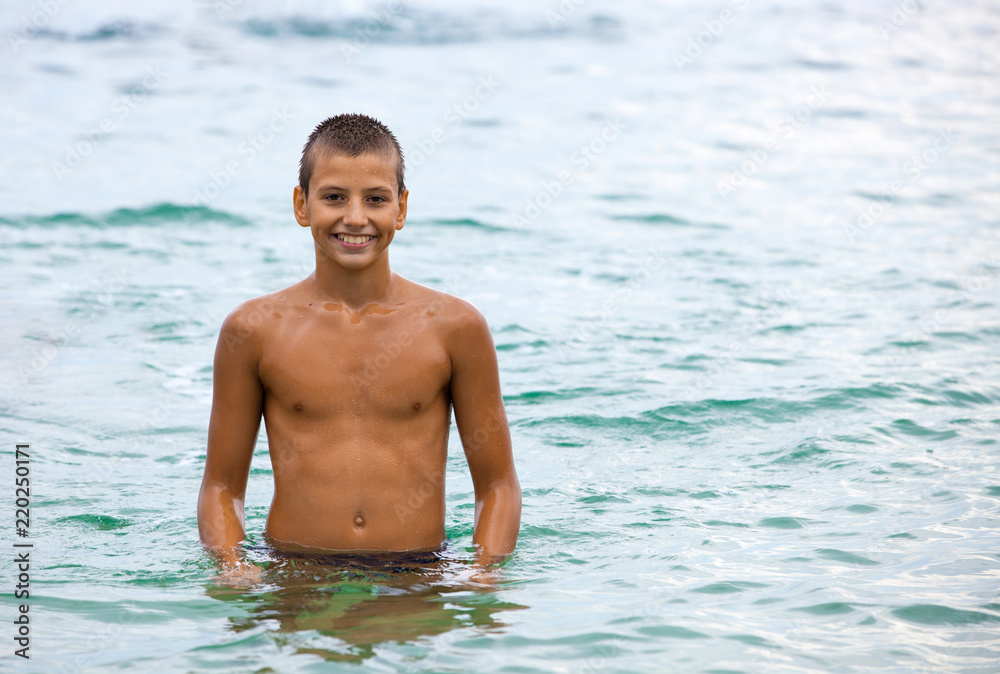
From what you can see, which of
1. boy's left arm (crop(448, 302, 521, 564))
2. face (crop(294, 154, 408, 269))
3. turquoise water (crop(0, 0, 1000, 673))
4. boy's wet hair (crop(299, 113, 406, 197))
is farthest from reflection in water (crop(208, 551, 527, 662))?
boy's wet hair (crop(299, 113, 406, 197))

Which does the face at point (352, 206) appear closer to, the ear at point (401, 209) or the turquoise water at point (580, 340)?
the ear at point (401, 209)

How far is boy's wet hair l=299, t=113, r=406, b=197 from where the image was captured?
3734 millimetres

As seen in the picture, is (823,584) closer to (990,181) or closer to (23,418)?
(23,418)

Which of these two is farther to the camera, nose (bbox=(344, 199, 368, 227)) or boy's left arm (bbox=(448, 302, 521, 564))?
boy's left arm (bbox=(448, 302, 521, 564))

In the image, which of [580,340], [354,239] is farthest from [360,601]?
[580,340]

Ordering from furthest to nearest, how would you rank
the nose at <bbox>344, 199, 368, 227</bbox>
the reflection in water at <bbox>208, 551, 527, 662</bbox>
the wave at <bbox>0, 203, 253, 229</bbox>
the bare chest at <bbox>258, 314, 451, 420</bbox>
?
the wave at <bbox>0, 203, 253, 229</bbox> → the bare chest at <bbox>258, 314, 451, 420</bbox> → the nose at <bbox>344, 199, 368, 227</bbox> → the reflection in water at <bbox>208, 551, 527, 662</bbox>

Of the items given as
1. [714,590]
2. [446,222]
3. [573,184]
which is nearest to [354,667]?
[714,590]

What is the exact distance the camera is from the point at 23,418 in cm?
632

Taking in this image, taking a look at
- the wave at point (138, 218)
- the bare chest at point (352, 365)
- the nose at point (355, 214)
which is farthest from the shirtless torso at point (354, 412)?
the wave at point (138, 218)

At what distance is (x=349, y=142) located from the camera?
3738 millimetres

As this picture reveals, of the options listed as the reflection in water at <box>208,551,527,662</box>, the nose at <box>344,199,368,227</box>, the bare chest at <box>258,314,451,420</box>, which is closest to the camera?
the reflection in water at <box>208,551,527,662</box>

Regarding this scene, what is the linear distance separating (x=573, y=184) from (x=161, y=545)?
9.18m

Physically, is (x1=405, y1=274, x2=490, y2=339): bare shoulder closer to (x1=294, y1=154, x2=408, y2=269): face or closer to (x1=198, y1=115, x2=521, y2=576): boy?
(x1=198, y1=115, x2=521, y2=576): boy

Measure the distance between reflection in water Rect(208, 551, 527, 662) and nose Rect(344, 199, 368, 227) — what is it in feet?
3.63
